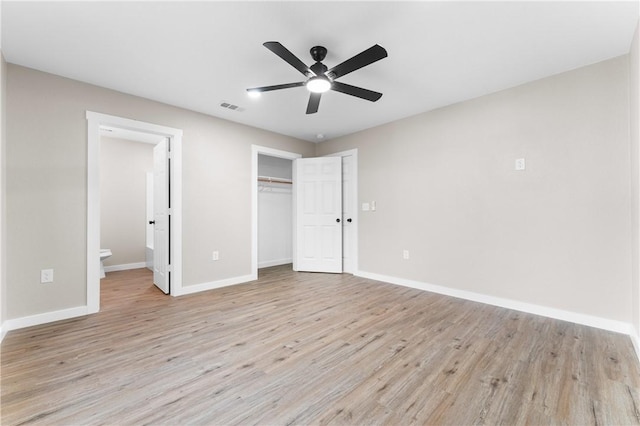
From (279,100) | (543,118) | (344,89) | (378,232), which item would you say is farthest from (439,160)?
(279,100)

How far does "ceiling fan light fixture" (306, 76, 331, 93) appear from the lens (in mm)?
2312

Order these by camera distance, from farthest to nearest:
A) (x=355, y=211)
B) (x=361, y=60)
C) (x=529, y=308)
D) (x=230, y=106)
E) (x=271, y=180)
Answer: (x=271, y=180) → (x=355, y=211) → (x=230, y=106) → (x=529, y=308) → (x=361, y=60)

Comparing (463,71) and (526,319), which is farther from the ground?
(463,71)

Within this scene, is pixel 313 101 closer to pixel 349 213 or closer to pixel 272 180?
pixel 349 213

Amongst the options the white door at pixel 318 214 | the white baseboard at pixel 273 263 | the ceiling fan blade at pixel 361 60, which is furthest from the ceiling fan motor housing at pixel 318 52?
the white baseboard at pixel 273 263

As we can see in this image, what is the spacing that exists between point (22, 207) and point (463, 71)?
14.7ft

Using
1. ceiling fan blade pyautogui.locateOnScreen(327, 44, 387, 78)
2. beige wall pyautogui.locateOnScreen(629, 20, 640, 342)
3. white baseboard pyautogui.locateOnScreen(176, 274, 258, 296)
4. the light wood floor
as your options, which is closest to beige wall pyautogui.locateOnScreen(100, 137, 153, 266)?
white baseboard pyautogui.locateOnScreen(176, 274, 258, 296)

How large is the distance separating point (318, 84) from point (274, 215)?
374 cm

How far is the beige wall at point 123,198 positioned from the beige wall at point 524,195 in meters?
4.77

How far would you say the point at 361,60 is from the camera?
6.75 feet

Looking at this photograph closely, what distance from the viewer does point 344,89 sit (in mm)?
2525

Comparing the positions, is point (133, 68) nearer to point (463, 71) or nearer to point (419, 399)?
point (463, 71)

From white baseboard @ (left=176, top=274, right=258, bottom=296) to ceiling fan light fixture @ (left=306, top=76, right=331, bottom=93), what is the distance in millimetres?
A: 2933

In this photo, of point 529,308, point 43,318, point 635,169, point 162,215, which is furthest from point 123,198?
point 635,169
